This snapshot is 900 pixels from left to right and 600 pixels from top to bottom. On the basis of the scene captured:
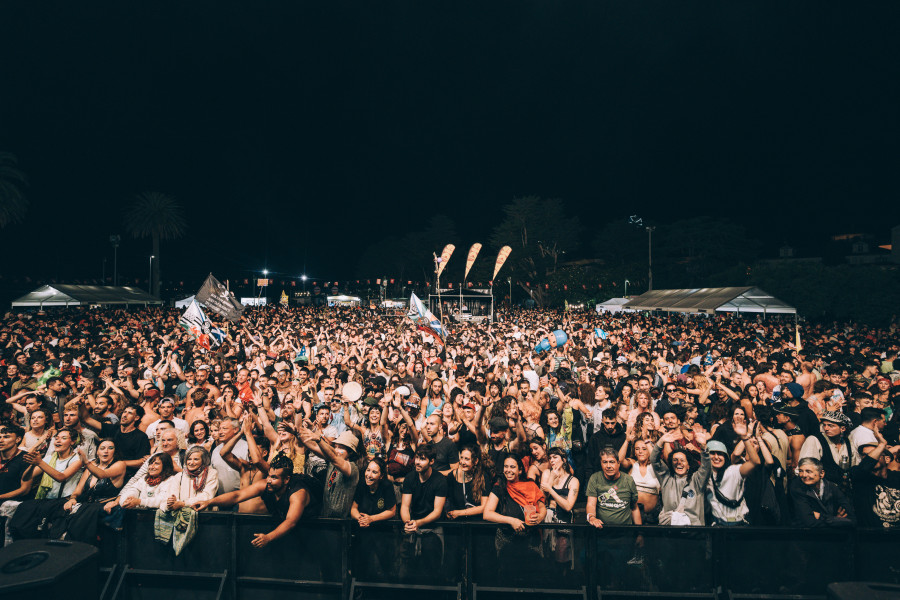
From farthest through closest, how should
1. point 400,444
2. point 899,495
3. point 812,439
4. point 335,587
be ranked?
point 400,444, point 812,439, point 899,495, point 335,587

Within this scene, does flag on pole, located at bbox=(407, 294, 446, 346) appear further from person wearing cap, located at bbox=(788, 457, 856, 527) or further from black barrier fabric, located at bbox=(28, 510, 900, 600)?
person wearing cap, located at bbox=(788, 457, 856, 527)

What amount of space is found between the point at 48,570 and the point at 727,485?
5.35 metres

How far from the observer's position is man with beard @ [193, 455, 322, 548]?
14.8ft

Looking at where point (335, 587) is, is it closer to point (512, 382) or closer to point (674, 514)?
point (674, 514)

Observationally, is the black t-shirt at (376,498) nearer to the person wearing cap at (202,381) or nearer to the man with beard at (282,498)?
the man with beard at (282,498)

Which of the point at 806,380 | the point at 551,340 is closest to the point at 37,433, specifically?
the point at 806,380

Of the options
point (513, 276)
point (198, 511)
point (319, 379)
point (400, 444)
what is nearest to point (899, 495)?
point (400, 444)

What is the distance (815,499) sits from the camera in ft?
14.7

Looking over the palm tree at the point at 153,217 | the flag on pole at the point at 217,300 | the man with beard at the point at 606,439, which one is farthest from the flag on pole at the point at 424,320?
the palm tree at the point at 153,217

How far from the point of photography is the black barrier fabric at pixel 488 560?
4.25 m

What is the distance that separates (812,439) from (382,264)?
12126cm

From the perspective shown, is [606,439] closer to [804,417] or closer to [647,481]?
[647,481]

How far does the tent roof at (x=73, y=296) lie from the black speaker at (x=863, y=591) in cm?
3615

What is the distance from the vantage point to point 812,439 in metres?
5.50
